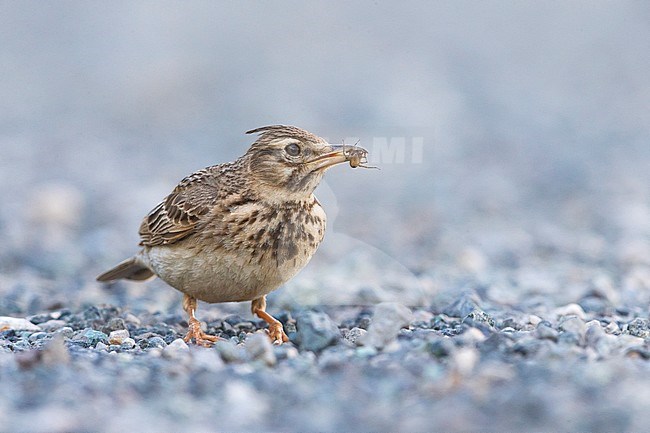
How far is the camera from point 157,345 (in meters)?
7.26

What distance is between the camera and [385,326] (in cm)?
662

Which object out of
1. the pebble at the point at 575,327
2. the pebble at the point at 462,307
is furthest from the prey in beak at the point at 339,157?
the pebble at the point at 575,327

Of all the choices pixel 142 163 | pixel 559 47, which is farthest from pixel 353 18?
pixel 142 163

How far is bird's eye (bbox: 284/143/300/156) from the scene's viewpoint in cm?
753

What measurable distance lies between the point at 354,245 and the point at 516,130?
1030 centimetres

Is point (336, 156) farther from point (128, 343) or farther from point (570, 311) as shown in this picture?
point (570, 311)

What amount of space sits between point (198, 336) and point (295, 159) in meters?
1.46

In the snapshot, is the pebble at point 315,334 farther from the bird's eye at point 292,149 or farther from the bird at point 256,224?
the bird's eye at point 292,149

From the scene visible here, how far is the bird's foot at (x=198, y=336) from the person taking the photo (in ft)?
24.7

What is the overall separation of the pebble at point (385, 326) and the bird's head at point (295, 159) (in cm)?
119

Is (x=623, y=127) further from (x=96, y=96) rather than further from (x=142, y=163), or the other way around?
(x=96, y=96)

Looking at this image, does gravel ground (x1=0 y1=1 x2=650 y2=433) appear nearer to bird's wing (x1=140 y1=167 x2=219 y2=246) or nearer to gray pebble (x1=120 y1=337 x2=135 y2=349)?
gray pebble (x1=120 y1=337 x2=135 y2=349)

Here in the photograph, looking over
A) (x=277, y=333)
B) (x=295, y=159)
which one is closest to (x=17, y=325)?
(x=277, y=333)

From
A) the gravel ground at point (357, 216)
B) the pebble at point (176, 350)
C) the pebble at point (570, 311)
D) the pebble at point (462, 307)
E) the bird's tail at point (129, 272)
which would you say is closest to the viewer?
the gravel ground at point (357, 216)
